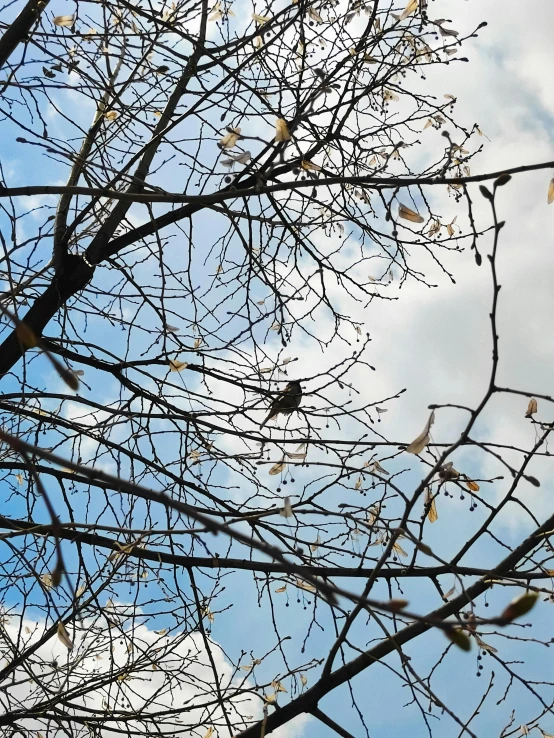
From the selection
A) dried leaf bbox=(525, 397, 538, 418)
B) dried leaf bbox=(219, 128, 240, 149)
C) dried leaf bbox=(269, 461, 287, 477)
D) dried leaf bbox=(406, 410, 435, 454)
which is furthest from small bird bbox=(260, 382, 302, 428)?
dried leaf bbox=(406, 410, 435, 454)

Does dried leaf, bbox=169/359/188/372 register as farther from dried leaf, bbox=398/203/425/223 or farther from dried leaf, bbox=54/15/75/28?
dried leaf, bbox=54/15/75/28

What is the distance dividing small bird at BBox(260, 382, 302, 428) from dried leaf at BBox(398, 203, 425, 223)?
100cm

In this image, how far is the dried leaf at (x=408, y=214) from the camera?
6.43 ft

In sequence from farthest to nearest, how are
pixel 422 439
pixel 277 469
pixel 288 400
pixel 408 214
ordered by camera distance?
pixel 288 400 < pixel 277 469 < pixel 408 214 < pixel 422 439

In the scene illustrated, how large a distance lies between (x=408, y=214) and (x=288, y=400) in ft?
3.64

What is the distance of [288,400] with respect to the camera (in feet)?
9.46

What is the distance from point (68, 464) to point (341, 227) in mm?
3220

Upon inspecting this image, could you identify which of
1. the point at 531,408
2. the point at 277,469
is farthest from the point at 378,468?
the point at 531,408

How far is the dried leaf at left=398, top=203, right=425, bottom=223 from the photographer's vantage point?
77.2 inches

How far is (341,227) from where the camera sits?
3.81 m

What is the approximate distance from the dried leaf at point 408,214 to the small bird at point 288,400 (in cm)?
100

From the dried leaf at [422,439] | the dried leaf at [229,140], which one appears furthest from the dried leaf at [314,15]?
the dried leaf at [422,439]

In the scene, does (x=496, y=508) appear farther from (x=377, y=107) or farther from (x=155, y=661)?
(x=377, y=107)

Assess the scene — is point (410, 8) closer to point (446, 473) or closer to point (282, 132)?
point (282, 132)
